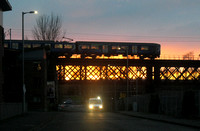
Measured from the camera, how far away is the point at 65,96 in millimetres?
125188

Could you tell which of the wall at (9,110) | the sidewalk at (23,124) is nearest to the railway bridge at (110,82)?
the sidewalk at (23,124)

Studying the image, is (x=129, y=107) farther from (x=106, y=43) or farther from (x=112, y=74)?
(x=112, y=74)

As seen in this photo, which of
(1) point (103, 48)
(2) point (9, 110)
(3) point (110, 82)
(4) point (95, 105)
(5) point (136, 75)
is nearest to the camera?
(2) point (9, 110)

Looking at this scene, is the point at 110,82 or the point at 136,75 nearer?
the point at 110,82

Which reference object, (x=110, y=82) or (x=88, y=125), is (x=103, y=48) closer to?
(x=110, y=82)

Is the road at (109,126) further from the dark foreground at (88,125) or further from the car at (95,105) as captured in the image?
the car at (95,105)

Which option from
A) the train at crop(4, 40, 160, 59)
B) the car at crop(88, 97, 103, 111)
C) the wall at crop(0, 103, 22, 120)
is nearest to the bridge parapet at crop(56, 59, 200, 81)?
the train at crop(4, 40, 160, 59)

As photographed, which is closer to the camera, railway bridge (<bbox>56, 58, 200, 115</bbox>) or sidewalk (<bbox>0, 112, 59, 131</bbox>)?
sidewalk (<bbox>0, 112, 59, 131</bbox>)

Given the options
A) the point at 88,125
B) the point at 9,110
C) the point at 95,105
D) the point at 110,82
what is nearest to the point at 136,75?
the point at 110,82

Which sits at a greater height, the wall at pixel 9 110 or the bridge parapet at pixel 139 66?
the bridge parapet at pixel 139 66

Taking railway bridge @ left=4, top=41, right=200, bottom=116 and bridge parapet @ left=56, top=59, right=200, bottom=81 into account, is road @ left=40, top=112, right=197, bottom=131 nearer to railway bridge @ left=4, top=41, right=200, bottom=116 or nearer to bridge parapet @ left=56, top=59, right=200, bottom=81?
railway bridge @ left=4, top=41, right=200, bottom=116

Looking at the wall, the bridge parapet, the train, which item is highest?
the train

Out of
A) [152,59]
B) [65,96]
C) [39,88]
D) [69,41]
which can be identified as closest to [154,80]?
[152,59]

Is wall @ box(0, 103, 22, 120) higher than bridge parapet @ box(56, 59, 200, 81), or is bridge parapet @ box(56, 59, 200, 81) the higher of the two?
bridge parapet @ box(56, 59, 200, 81)
